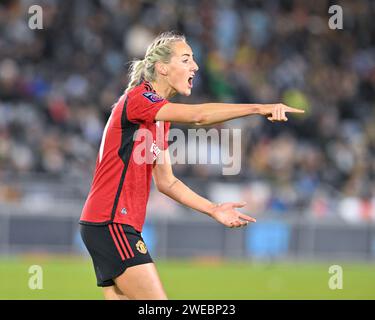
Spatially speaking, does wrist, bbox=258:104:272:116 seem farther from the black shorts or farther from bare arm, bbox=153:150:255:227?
the black shorts

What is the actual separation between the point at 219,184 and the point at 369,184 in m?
3.19

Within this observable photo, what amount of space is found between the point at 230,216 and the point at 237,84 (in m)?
14.6

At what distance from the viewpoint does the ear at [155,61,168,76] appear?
6910 mm

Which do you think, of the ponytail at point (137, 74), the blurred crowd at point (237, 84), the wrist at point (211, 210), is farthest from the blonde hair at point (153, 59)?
the blurred crowd at point (237, 84)

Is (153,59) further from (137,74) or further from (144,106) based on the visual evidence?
→ (144,106)

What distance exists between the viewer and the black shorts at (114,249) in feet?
21.3

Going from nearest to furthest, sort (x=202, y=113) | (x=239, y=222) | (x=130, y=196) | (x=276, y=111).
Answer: (x=276, y=111), (x=202, y=113), (x=239, y=222), (x=130, y=196)

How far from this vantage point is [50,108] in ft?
60.3

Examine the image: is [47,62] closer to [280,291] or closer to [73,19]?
[73,19]

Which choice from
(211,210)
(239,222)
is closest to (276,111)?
(239,222)

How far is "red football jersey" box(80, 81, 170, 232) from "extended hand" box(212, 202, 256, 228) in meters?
0.53

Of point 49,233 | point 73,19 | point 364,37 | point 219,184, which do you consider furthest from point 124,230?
point 364,37

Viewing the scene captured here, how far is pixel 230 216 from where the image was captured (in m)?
6.54

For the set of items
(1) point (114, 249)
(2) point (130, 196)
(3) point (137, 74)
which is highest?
(3) point (137, 74)
